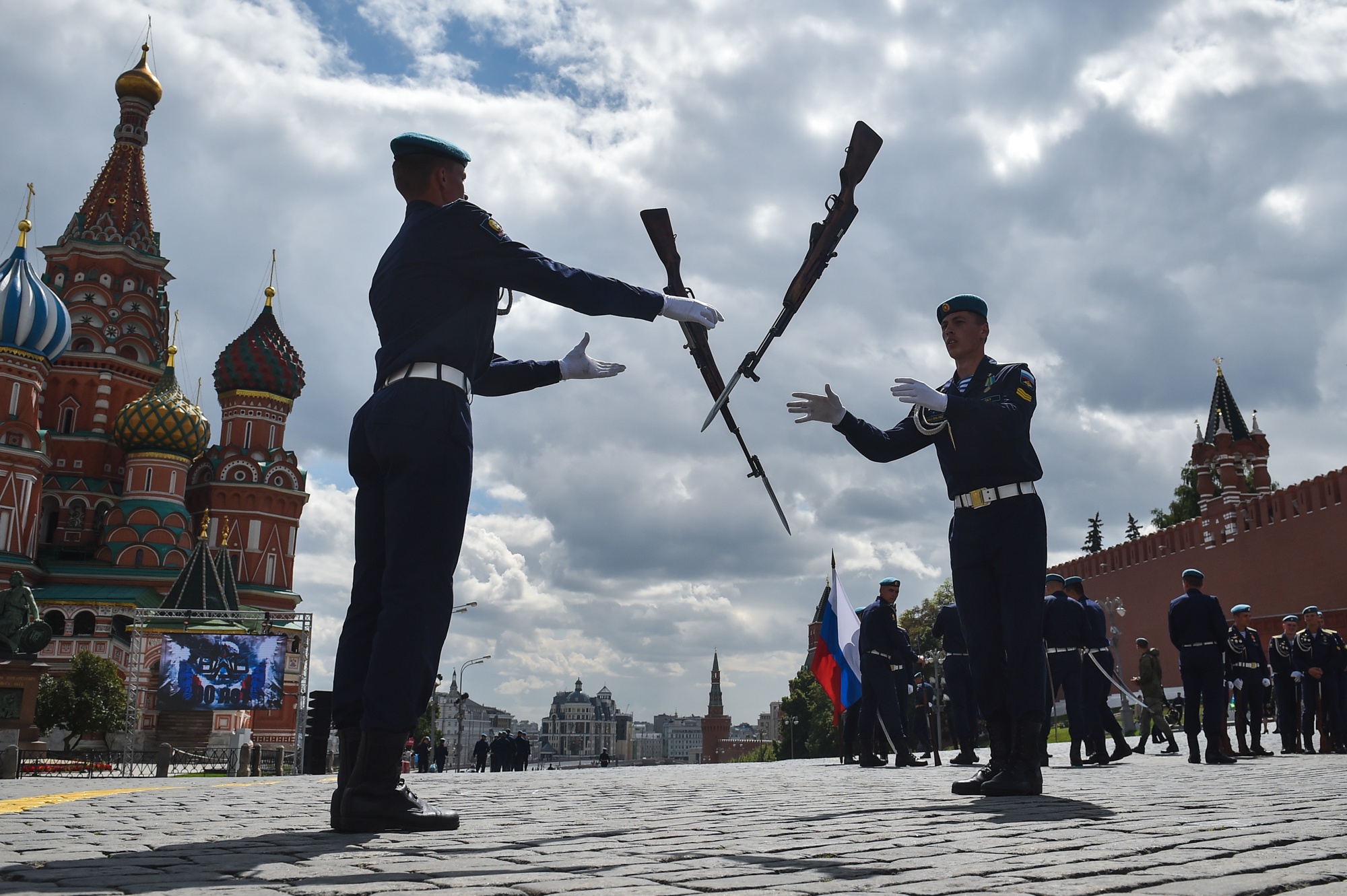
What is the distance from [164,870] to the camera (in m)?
2.46

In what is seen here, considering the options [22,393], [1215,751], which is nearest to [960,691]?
[1215,751]

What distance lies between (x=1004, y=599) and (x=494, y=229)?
3.18 metres

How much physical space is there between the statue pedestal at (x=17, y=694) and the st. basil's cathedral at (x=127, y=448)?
18.2m

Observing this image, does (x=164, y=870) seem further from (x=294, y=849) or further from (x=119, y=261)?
(x=119, y=261)

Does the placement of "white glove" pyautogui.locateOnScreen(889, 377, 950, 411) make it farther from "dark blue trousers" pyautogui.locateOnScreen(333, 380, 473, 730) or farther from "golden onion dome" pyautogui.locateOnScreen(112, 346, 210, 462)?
"golden onion dome" pyautogui.locateOnScreen(112, 346, 210, 462)

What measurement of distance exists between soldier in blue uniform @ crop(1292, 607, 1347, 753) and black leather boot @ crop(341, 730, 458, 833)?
1326 centimetres

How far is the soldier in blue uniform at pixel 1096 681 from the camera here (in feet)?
35.1

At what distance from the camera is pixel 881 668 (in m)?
11.6

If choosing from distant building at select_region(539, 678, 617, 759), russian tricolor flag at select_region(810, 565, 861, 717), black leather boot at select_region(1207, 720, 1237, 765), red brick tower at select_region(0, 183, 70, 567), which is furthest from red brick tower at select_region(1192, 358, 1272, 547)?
distant building at select_region(539, 678, 617, 759)

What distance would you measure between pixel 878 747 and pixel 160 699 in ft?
63.2

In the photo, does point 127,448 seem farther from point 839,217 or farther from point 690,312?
point 690,312

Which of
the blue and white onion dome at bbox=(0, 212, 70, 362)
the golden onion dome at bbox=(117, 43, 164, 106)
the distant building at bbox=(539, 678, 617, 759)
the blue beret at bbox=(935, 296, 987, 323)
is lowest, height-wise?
the distant building at bbox=(539, 678, 617, 759)

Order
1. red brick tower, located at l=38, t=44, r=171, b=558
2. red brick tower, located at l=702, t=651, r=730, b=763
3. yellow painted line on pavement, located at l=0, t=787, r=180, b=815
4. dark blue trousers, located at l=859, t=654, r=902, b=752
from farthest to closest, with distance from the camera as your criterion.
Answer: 1. red brick tower, located at l=702, t=651, r=730, b=763
2. red brick tower, located at l=38, t=44, r=171, b=558
3. dark blue trousers, located at l=859, t=654, r=902, b=752
4. yellow painted line on pavement, located at l=0, t=787, r=180, b=815

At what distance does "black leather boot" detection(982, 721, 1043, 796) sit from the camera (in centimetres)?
497
